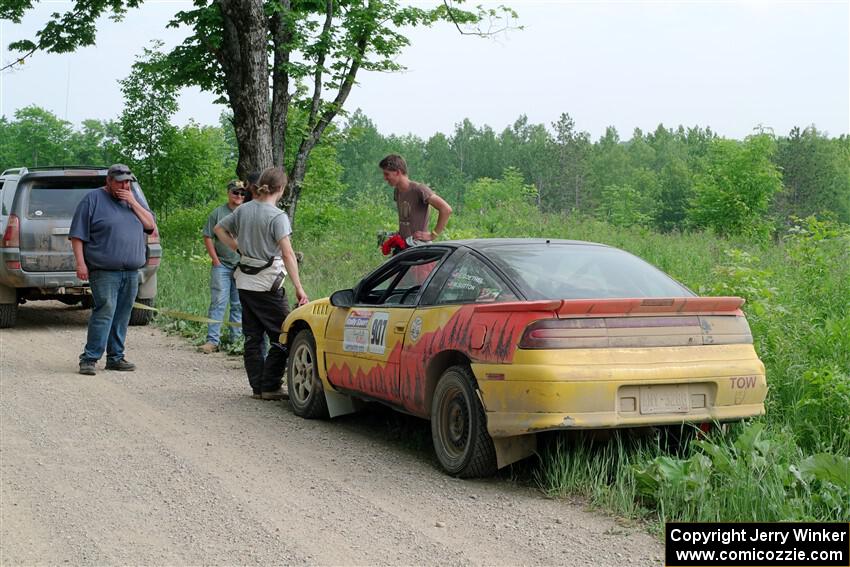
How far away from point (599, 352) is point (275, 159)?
47.2 feet

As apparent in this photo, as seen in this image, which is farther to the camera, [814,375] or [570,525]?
[814,375]

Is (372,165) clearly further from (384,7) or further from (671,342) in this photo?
(671,342)

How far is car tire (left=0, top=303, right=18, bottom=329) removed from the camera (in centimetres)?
1372

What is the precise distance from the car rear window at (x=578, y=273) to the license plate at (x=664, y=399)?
72 cm

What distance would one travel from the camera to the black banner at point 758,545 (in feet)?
14.6

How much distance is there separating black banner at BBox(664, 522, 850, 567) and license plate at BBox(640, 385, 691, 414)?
0.85 m

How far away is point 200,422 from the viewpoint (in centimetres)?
788

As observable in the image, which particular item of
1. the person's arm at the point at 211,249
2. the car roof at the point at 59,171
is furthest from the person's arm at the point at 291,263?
the car roof at the point at 59,171

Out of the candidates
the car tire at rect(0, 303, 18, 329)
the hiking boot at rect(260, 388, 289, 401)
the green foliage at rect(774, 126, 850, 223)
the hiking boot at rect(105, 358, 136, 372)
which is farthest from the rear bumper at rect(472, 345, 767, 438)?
the green foliage at rect(774, 126, 850, 223)

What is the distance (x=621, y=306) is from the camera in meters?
5.57

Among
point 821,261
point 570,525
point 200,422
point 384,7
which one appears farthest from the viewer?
point 384,7

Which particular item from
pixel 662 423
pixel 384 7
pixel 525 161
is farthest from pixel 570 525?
pixel 525 161

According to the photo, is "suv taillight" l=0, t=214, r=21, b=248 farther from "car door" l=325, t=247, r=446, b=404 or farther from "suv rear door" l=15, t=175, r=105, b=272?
"car door" l=325, t=247, r=446, b=404

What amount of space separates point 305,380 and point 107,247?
310 cm
